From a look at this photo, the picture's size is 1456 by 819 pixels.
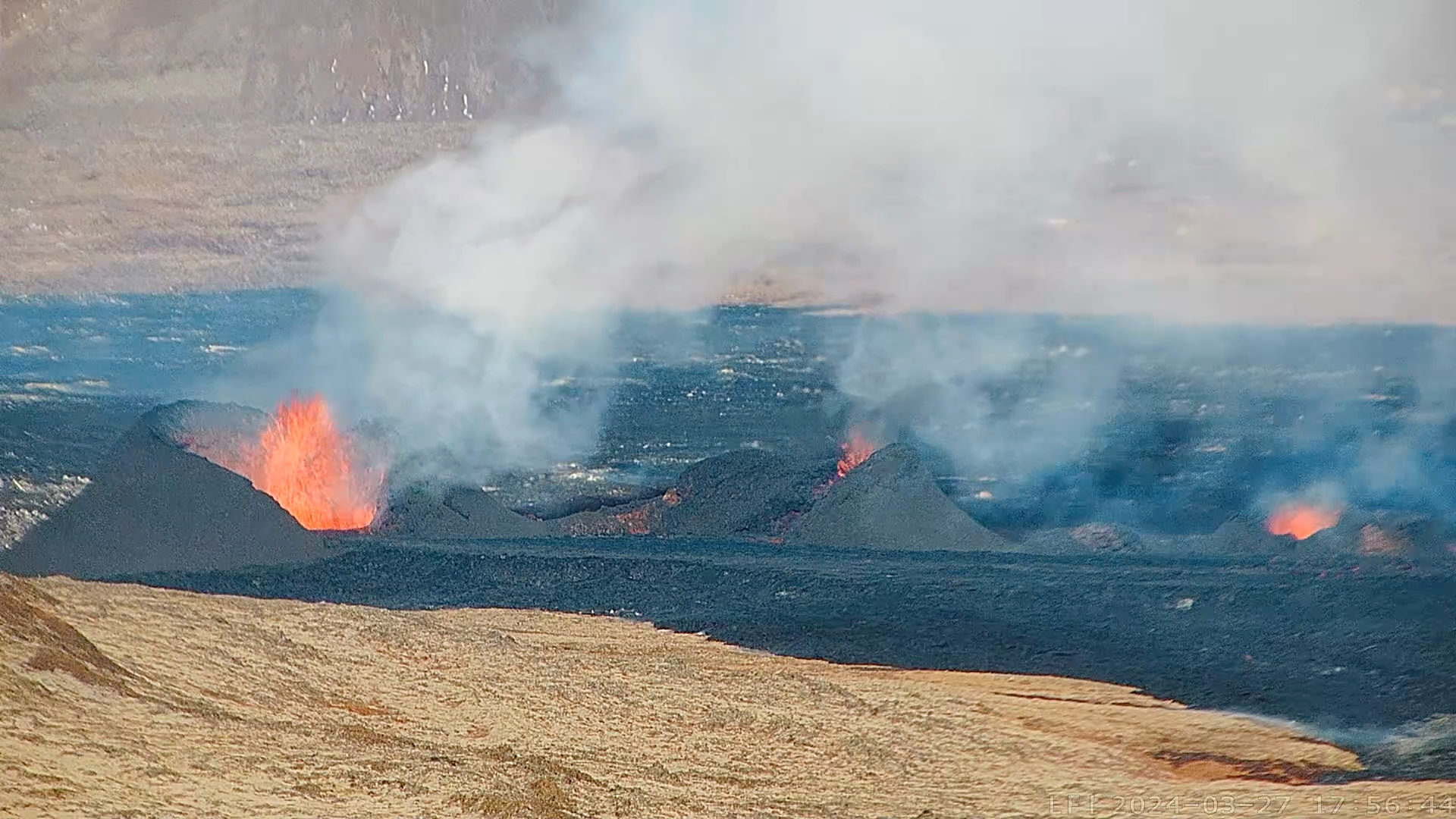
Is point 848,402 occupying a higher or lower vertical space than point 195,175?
lower

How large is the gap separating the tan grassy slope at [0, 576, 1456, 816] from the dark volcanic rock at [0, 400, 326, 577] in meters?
0.89

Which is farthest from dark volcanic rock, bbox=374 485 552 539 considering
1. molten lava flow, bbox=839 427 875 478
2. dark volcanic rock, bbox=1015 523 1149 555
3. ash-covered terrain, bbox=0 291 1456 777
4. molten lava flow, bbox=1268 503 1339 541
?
molten lava flow, bbox=1268 503 1339 541

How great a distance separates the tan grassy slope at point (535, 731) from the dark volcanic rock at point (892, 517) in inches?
164

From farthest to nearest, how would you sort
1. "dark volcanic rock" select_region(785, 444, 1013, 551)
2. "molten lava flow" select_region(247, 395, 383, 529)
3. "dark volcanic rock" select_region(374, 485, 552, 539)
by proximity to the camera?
"molten lava flow" select_region(247, 395, 383, 529), "dark volcanic rock" select_region(785, 444, 1013, 551), "dark volcanic rock" select_region(374, 485, 552, 539)

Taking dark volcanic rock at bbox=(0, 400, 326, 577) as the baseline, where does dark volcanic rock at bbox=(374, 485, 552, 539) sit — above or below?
above

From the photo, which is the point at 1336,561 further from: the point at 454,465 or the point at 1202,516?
the point at 454,465

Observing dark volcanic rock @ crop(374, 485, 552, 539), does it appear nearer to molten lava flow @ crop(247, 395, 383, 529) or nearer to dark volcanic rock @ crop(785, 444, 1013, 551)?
molten lava flow @ crop(247, 395, 383, 529)

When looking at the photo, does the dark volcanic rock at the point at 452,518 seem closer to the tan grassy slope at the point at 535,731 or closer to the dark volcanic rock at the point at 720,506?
the dark volcanic rock at the point at 720,506

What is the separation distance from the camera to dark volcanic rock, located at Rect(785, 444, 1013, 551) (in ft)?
49.1

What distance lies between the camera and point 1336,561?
1380cm

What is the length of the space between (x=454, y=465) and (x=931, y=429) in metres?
6.33

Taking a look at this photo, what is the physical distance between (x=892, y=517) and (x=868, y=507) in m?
0.27

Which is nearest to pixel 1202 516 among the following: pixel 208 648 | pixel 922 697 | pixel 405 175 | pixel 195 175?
pixel 922 697

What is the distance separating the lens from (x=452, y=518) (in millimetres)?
14938
